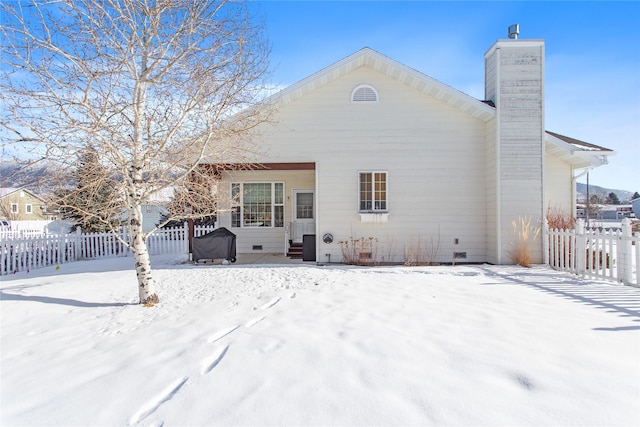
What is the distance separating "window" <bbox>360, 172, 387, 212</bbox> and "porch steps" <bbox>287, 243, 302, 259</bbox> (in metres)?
2.77

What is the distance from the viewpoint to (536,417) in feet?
8.49

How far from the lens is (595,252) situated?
7895mm

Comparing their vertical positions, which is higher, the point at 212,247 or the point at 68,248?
the point at 212,247

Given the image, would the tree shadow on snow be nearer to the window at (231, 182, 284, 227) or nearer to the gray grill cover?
the gray grill cover

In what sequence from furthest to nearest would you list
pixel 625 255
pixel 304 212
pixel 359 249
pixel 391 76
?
pixel 304 212 → pixel 359 249 → pixel 391 76 → pixel 625 255

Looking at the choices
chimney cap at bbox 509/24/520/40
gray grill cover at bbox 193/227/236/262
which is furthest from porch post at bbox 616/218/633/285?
gray grill cover at bbox 193/227/236/262

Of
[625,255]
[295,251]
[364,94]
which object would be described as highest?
[364,94]

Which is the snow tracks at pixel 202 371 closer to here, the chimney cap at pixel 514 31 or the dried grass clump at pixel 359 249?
the dried grass clump at pixel 359 249

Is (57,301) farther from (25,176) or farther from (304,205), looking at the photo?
(304,205)

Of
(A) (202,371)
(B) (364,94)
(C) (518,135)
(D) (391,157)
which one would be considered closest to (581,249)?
(C) (518,135)

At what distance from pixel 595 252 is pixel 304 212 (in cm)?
835

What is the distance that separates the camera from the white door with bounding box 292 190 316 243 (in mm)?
12852

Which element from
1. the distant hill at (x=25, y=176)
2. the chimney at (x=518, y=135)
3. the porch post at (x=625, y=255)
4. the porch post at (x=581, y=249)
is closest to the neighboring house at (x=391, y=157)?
the chimney at (x=518, y=135)

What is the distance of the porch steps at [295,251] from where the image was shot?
1165 centimetres
